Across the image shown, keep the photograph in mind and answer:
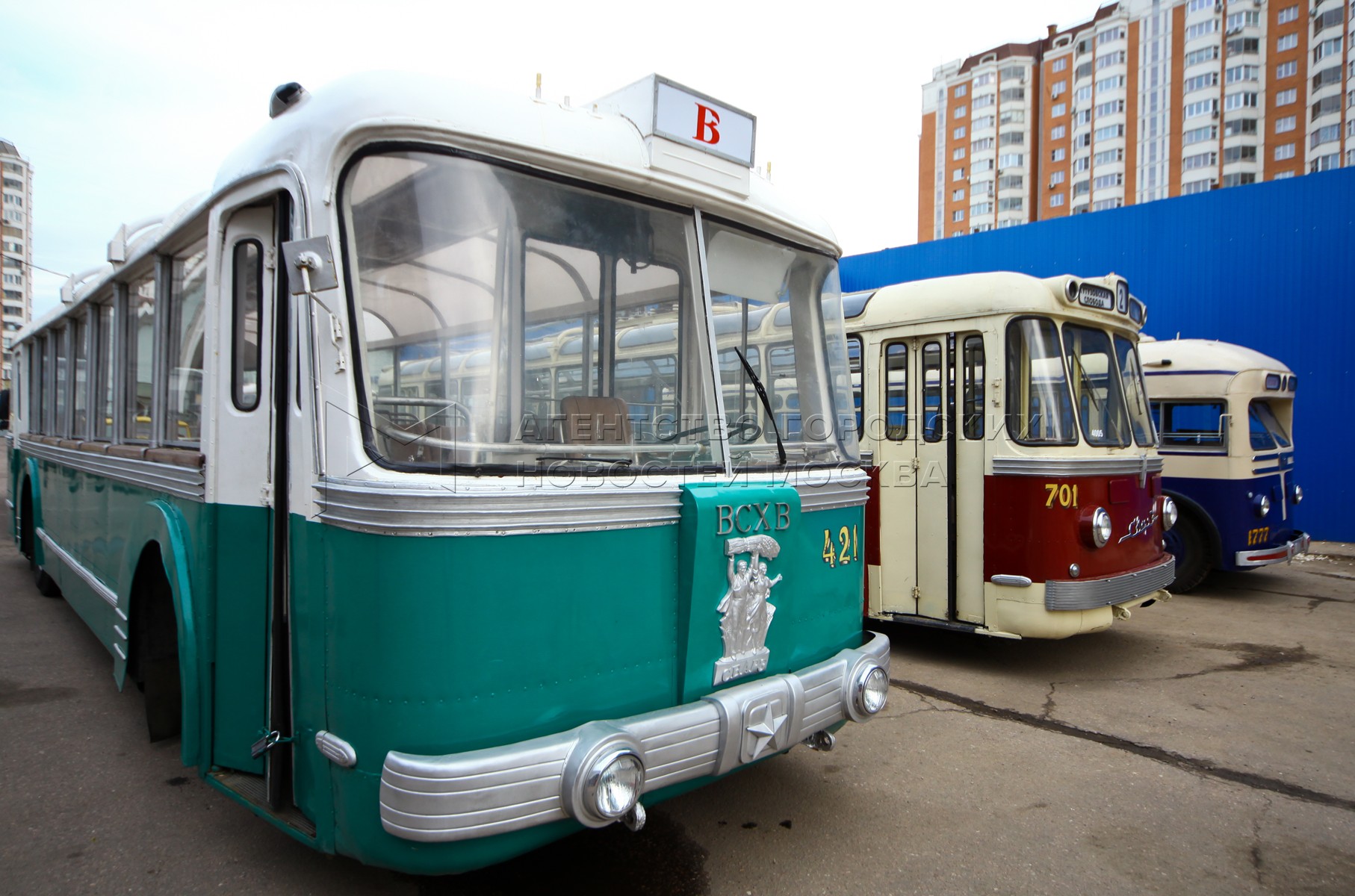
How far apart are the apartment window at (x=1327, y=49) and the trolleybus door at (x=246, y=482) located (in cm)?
6624

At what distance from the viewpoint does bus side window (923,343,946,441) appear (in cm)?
580

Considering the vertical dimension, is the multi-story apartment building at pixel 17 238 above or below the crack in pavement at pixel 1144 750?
above

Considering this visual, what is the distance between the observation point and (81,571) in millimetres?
5031

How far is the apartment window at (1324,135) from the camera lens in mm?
49125

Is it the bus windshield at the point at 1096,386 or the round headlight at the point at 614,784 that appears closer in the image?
the round headlight at the point at 614,784

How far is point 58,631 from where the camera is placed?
6.26 m

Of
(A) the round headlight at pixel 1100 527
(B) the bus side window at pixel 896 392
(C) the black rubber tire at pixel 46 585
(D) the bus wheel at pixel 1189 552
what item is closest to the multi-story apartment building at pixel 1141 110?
(D) the bus wheel at pixel 1189 552

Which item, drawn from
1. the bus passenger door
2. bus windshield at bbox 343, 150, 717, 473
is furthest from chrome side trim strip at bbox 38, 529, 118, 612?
bus windshield at bbox 343, 150, 717, 473

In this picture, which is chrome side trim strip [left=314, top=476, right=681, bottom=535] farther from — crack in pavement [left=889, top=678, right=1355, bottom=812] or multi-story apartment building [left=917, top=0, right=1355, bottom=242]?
multi-story apartment building [left=917, top=0, right=1355, bottom=242]

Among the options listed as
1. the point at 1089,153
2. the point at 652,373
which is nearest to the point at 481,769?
the point at 652,373

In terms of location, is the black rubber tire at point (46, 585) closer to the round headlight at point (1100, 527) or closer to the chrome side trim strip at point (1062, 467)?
the chrome side trim strip at point (1062, 467)

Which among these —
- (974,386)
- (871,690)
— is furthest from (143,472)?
(974,386)

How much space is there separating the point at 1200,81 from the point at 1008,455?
6657 cm

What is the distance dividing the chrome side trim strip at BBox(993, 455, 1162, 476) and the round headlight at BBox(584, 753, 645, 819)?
3.87m
